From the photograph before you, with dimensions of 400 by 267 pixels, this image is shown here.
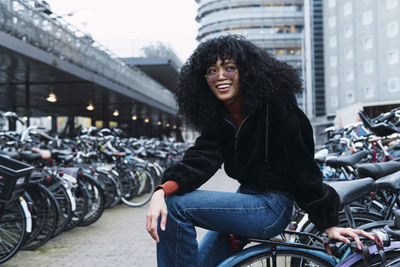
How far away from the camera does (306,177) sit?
1.98 meters

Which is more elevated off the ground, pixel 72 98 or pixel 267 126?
pixel 72 98

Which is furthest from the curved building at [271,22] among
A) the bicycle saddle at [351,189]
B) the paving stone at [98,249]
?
the bicycle saddle at [351,189]

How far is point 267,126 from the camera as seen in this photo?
2.09 m

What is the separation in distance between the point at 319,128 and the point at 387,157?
5631cm

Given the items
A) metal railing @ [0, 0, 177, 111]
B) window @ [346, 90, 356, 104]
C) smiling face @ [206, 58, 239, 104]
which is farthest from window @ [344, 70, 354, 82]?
smiling face @ [206, 58, 239, 104]

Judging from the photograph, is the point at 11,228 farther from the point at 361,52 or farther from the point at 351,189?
the point at 361,52

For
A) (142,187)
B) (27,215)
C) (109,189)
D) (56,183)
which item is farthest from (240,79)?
(142,187)

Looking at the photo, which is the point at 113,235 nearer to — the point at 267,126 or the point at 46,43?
the point at 267,126

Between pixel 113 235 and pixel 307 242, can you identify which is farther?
pixel 113 235

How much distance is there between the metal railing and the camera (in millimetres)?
10633

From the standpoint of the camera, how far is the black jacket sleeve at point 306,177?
1973mm

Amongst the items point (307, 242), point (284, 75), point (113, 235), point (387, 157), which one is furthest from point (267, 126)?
point (113, 235)

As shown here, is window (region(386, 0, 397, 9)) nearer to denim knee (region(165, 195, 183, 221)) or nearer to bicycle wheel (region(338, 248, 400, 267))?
bicycle wheel (region(338, 248, 400, 267))

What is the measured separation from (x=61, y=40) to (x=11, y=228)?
9642 millimetres
